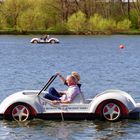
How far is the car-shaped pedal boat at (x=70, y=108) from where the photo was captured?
17656 mm

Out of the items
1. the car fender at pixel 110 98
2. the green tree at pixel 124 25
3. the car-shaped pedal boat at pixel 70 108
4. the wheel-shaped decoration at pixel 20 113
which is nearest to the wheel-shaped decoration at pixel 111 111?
the car-shaped pedal boat at pixel 70 108

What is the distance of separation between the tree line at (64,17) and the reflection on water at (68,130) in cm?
10698

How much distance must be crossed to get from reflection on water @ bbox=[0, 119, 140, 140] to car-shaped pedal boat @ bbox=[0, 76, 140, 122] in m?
0.19

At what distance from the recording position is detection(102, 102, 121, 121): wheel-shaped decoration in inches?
696

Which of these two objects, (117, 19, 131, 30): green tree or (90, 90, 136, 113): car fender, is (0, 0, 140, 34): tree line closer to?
(117, 19, 131, 30): green tree

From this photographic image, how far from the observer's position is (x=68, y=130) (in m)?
16.9

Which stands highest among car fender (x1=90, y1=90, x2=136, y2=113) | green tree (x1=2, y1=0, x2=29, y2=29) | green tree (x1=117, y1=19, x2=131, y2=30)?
green tree (x1=2, y1=0, x2=29, y2=29)

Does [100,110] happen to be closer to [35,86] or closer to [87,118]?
[87,118]

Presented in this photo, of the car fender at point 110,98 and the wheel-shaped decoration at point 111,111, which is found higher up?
the car fender at point 110,98

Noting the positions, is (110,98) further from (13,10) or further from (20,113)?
(13,10)

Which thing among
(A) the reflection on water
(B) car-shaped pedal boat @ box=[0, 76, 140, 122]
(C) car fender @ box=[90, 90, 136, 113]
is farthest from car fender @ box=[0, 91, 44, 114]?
(C) car fender @ box=[90, 90, 136, 113]

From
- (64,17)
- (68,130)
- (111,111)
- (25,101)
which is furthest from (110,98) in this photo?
(64,17)

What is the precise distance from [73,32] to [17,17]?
11.9 m

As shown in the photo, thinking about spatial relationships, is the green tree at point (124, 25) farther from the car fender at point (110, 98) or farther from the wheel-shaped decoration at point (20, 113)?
the wheel-shaped decoration at point (20, 113)
